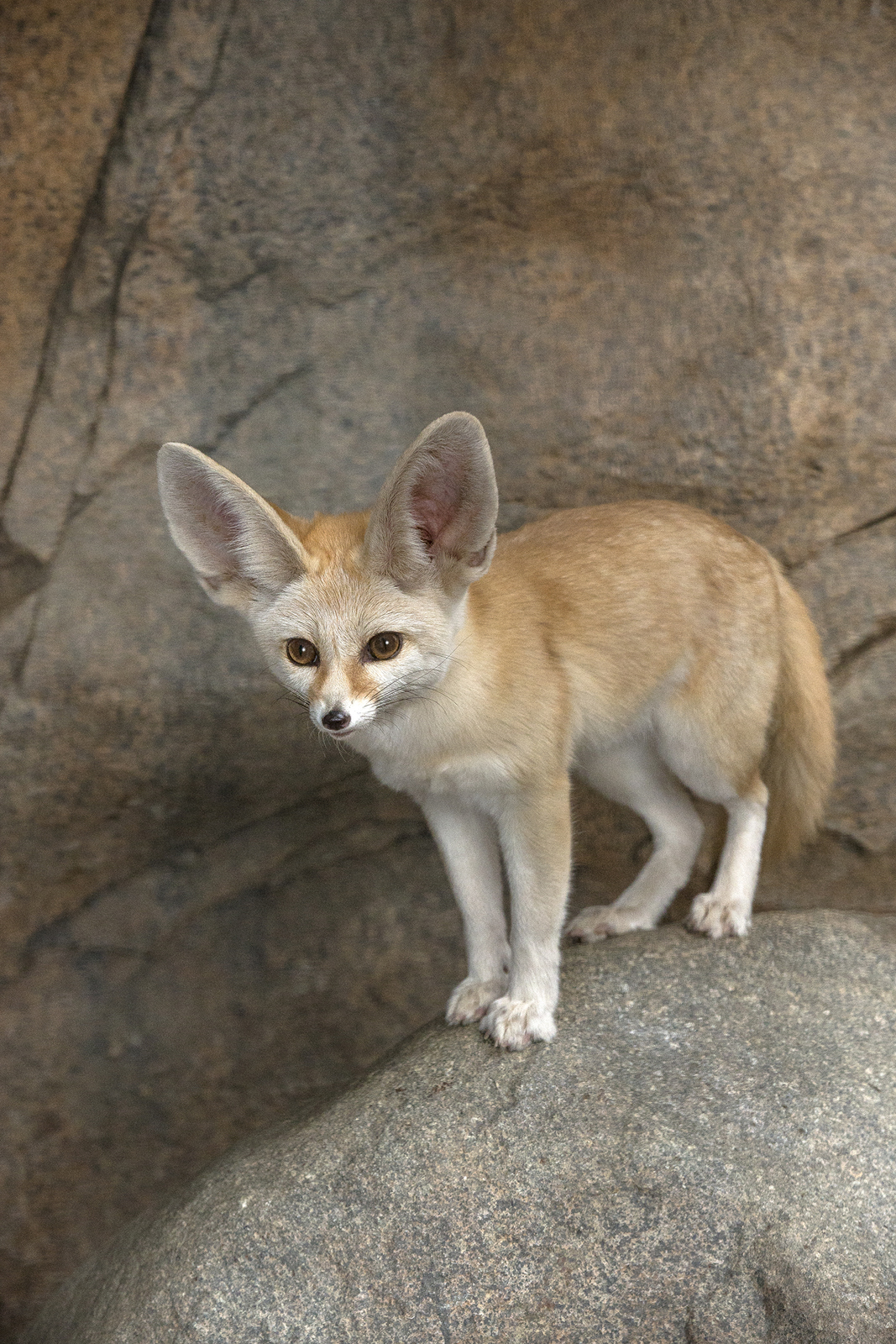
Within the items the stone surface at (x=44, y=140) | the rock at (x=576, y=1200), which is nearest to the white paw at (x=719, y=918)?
the rock at (x=576, y=1200)

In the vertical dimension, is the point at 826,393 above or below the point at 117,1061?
above

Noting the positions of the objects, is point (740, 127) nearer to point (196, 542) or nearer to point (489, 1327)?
point (196, 542)

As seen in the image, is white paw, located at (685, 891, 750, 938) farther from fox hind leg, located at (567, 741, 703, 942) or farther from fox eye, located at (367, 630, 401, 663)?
fox eye, located at (367, 630, 401, 663)

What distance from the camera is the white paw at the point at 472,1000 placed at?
2.94 meters

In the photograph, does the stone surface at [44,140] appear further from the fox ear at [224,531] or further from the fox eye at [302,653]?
the fox eye at [302,653]

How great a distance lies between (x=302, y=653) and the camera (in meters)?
2.58

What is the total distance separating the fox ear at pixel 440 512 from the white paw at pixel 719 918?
1164 millimetres

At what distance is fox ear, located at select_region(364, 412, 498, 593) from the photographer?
2408 mm

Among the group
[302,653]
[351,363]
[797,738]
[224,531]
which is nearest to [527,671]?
[302,653]

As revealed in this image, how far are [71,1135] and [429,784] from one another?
2.05 meters

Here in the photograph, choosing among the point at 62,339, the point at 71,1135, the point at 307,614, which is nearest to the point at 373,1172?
the point at 307,614

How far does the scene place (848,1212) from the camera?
2.43 m

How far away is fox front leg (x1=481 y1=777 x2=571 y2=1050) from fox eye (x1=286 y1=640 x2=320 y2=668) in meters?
0.61

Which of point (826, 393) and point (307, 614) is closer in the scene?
point (307, 614)
